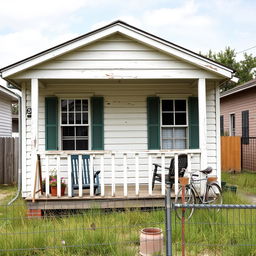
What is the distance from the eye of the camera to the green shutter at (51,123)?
25.2 ft

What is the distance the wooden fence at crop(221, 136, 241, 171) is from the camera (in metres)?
13.8

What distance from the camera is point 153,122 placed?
7.89 m

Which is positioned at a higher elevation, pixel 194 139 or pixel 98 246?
pixel 194 139

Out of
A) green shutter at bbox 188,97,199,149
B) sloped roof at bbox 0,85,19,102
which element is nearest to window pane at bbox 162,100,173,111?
green shutter at bbox 188,97,199,149

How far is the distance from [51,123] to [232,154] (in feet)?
29.6

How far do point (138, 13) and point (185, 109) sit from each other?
14.8m

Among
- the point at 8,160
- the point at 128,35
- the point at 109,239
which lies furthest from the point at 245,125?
the point at 109,239

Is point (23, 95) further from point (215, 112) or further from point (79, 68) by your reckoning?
point (215, 112)

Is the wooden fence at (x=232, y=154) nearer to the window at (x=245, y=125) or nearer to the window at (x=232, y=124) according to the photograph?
the window at (x=245, y=125)

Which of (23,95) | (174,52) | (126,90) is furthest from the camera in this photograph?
(126,90)

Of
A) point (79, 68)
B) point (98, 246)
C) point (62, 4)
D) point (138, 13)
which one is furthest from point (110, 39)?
point (138, 13)

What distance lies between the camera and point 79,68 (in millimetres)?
6488

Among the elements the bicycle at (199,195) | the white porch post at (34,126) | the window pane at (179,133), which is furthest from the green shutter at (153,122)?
the white porch post at (34,126)

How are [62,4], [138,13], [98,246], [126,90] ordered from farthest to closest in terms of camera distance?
[138,13] → [62,4] → [126,90] → [98,246]
